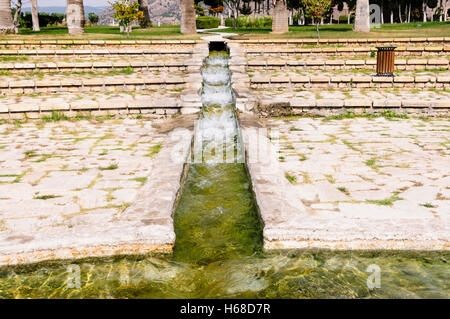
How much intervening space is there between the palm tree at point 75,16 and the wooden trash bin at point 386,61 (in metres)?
13.7

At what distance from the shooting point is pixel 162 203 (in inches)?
146

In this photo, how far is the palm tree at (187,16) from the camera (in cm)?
2073

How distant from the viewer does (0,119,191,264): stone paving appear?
3.15 meters

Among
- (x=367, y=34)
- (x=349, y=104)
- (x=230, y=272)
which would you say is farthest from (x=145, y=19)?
(x=230, y=272)

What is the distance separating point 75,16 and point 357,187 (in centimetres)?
1746

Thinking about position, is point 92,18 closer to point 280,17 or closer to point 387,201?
point 280,17

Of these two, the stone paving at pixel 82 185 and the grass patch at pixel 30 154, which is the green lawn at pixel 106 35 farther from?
the grass patch at pixel 30 154

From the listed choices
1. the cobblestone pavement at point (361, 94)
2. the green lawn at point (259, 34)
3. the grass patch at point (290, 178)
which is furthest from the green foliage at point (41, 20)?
the grass patch at point (290, 178)

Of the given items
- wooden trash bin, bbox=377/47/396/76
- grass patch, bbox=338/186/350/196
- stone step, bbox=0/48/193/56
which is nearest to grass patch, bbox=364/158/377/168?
grass patch, bbox=338/186/350/196

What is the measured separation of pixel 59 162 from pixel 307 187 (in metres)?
2.99

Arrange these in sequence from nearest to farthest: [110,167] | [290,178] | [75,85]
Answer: [290,178] < [110,167] < [75,85]

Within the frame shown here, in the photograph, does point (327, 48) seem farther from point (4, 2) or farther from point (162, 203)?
point (4, 2)

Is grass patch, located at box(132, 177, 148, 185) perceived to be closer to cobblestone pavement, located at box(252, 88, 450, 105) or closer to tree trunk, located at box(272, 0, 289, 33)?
cobblestone pavement, located at box(252, 88, 450, 105)

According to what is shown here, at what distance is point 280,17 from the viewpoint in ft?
70.0
